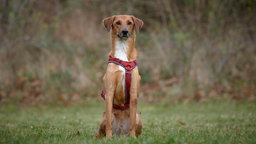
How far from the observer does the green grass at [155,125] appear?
6.15 metres

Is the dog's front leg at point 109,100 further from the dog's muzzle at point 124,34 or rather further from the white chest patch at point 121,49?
the dog's muzzle at point 124,34

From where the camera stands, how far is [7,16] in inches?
634

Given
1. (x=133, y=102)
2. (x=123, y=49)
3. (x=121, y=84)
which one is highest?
(x=123, y=49)

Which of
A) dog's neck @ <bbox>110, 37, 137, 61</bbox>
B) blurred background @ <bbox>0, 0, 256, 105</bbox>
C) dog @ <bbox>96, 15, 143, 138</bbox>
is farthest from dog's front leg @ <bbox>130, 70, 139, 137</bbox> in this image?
blurred background @ <bbox>0, 0, 256, 105</bbox>

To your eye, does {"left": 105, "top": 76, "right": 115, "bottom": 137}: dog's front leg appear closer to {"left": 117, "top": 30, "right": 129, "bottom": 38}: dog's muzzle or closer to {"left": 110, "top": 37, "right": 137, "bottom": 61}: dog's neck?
{"left": 110, "top": 37, "right": 137, "bottom": 61}: dog's neck

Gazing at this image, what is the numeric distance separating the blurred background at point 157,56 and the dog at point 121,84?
7520 millimetres

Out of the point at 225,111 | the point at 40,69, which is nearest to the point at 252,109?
the point at 225,111

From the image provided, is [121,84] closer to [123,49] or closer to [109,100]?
[109,100]

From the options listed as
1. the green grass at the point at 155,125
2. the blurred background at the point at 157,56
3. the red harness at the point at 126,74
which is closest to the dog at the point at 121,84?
the red harness at the point at 126,74

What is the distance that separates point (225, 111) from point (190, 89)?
2553mm

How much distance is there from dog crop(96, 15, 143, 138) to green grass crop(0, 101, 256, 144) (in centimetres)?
29

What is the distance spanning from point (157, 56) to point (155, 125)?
7764mm

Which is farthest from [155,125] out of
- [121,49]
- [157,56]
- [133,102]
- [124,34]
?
[157,56]

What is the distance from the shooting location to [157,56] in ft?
53.5
